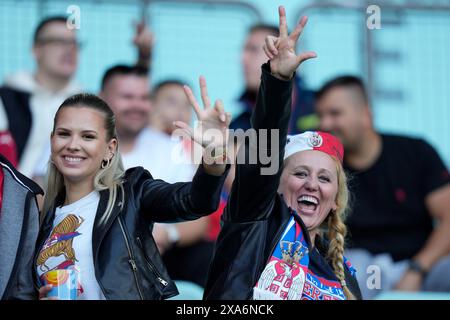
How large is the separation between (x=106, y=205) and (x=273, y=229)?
63cm

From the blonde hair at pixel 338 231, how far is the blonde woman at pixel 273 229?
15 millimetres

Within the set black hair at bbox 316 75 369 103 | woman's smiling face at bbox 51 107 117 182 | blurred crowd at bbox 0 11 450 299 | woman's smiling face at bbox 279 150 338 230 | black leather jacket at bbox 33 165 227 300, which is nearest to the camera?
black leather jacket at bbox 33 165 227 300

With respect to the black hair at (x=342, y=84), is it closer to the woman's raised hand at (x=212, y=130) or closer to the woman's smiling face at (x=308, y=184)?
the woman's smiling face at (x=308, y=184)

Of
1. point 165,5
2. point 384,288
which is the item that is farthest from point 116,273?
point 165,5

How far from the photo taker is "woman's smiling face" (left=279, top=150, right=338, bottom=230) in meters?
4.10

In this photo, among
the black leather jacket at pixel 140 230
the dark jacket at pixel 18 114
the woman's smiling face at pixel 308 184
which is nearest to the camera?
the black leather jacket at pixel 140 230

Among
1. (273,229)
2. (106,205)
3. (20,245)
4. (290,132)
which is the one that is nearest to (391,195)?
(290,132)

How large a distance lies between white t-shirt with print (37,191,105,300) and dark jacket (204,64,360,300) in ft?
1.51

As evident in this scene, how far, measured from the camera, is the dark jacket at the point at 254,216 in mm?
3754

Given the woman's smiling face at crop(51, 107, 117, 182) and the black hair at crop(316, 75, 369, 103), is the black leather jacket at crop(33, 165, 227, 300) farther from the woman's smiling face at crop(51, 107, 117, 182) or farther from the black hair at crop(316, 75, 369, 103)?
the black hair at crop(316, 75, 369, 103)

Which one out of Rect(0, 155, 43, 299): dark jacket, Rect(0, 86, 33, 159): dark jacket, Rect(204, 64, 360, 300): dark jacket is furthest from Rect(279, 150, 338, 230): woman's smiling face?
Rect(0, 86, 33, 159): dark jacket

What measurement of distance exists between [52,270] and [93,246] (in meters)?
0.17

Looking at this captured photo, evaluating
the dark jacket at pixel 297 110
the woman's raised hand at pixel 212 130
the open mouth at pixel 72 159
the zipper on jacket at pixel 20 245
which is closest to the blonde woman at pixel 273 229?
the woman's raised hand at pixel 212 130

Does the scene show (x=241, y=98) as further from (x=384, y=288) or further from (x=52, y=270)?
(x=52, y=270)
